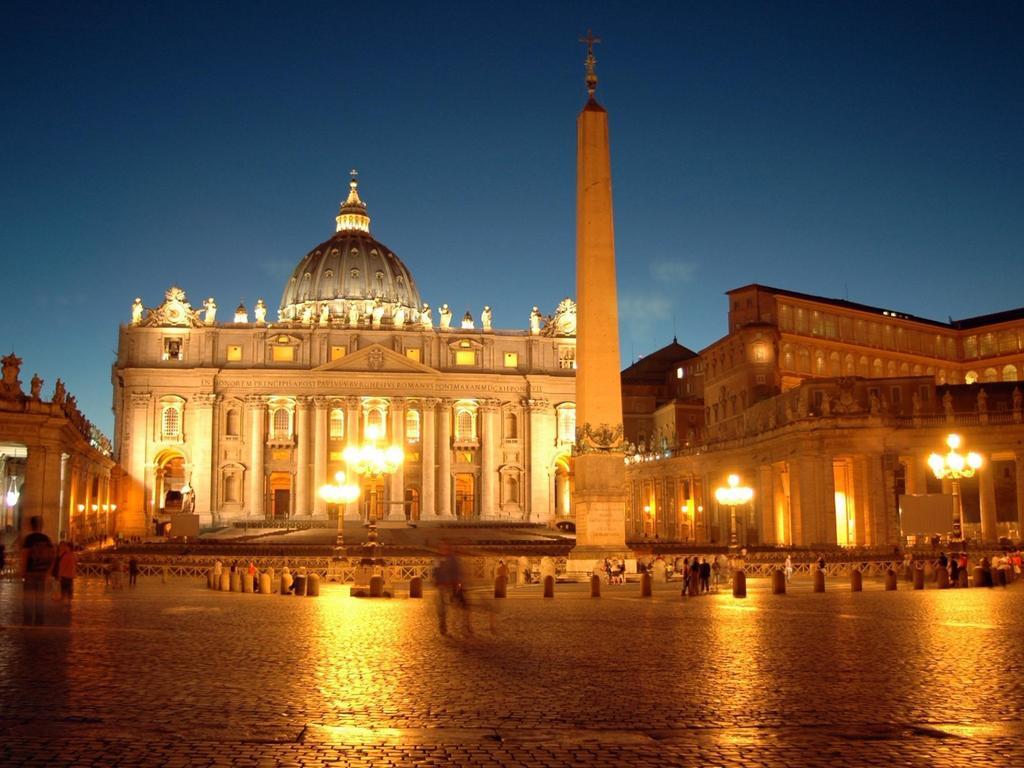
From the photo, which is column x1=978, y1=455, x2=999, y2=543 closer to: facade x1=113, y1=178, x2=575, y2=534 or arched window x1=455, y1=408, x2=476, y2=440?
facade x1=113, y1=178, x2=575, y2=534

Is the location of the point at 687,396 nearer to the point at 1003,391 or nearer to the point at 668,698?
the point at 1003,391

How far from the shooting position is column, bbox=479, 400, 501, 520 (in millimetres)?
95625

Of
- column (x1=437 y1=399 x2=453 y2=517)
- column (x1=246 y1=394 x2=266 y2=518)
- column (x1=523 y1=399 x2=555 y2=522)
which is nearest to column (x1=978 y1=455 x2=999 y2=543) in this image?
column (x1=523 y1=399 x2=555 y2=522)

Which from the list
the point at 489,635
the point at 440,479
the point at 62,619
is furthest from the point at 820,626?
the point at 440,479

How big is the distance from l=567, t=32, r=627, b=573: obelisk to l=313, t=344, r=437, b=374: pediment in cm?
6609

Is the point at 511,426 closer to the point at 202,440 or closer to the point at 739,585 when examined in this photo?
the point at 202,440

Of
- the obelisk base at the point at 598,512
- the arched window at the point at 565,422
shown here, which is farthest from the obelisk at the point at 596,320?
the arched window at the point at 565,422

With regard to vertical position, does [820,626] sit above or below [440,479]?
below

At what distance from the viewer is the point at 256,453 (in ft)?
305

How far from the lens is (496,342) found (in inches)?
3898

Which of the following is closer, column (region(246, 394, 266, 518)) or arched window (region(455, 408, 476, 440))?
column (region(246, 394, 266, 518))

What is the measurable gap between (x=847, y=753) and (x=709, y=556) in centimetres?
2813

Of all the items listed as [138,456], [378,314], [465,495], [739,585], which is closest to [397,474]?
[465,495]

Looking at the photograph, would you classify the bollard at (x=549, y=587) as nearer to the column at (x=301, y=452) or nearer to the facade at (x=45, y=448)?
the facade at (x=45, y=448)
